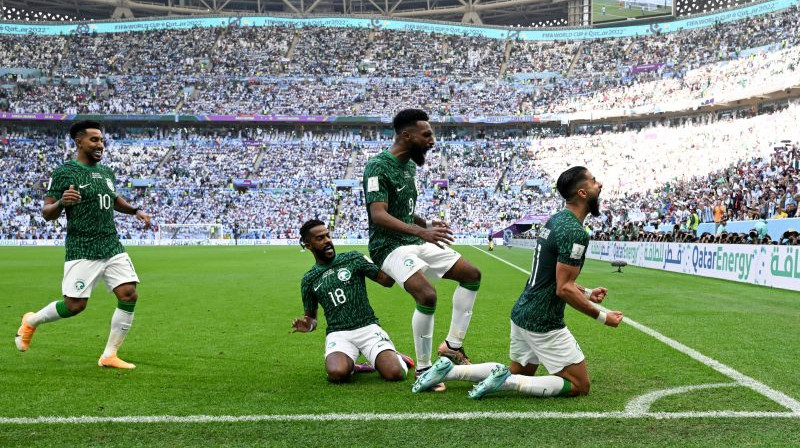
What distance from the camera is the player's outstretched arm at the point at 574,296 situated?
492cm

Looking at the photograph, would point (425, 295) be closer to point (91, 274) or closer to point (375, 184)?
point (375, 184)

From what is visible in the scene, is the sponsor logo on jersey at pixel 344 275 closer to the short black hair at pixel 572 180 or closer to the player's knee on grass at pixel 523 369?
the player's knee on grass at pixel 523 369

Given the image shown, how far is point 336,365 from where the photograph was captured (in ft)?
19.4

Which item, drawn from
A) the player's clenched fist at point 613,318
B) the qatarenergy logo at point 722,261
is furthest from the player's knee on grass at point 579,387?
the qatarenergy logo at point 722,261

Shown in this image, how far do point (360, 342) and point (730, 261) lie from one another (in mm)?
15107

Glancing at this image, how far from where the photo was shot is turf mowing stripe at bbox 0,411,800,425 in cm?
468

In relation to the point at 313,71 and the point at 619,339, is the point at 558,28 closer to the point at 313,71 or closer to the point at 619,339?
the point at 313,71

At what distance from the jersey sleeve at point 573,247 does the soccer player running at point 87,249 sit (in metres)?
4.22

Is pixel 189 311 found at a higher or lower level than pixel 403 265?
lower

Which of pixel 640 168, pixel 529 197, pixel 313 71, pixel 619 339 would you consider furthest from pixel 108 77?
pixel 619 339

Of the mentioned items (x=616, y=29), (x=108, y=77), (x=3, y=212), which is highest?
(x=616, y=29)

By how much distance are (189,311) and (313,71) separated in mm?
66421

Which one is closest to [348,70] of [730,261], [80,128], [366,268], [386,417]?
[730,261]

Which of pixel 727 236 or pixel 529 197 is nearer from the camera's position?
pixel 727 236
